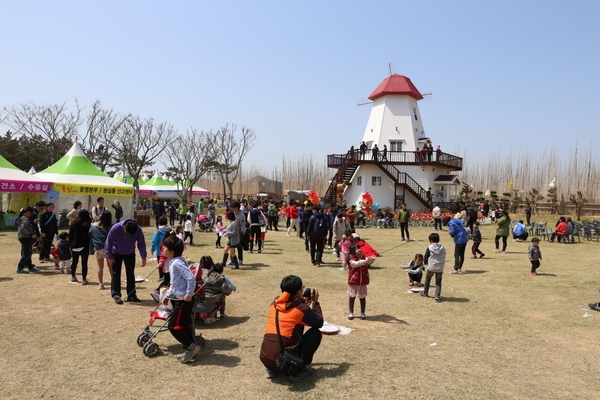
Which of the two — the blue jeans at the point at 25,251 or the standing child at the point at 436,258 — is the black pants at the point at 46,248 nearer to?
the blue jeans at the point at 25,251

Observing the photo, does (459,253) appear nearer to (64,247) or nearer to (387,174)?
(64,247)

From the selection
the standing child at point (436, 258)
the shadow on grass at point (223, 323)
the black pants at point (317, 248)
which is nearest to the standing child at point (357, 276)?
the shadow on grass at point (223, 323)

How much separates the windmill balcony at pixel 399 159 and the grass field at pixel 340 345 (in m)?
24.0

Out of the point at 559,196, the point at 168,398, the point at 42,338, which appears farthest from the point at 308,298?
the point at 559,196

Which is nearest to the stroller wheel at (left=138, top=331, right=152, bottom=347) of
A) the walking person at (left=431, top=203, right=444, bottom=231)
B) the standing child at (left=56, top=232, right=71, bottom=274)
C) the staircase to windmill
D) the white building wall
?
the standing child at (left=56, top=232, right=71, bottom=274)

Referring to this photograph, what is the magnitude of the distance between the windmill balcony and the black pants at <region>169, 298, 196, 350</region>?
28895 millimetres

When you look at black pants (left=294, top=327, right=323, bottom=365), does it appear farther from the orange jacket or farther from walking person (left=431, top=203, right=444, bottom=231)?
walking person (left=431, top=203, right=444, bottom=231)

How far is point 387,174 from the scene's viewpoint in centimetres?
3288

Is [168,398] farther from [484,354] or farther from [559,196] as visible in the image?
[559,196]

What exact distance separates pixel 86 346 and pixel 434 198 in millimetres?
32809

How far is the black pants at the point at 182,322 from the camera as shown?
468 cm

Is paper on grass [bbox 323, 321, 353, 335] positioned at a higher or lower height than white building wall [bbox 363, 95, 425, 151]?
lower

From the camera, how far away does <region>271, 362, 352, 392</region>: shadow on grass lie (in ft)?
13.9

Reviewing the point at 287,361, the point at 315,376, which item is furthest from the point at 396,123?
the point at 287,361
